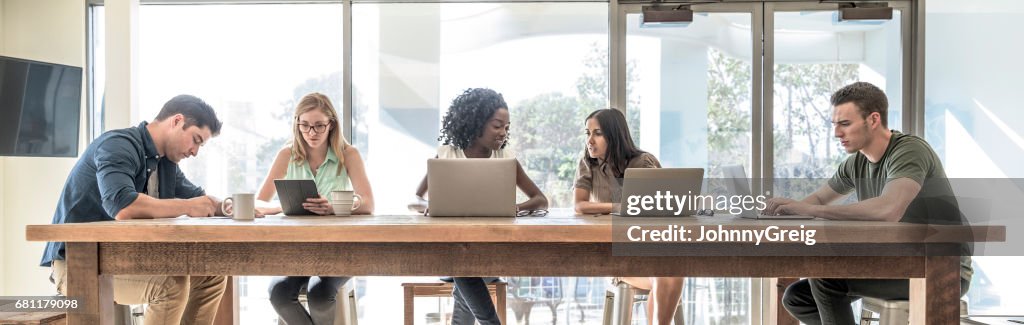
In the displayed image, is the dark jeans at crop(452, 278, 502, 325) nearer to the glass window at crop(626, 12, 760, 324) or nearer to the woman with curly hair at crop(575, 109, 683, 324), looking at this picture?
the woman with curly hair at crop(575, 109, 683, 324)

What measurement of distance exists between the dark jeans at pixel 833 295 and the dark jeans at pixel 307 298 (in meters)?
1.70

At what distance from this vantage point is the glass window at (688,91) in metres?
4.66

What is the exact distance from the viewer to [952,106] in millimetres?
4641

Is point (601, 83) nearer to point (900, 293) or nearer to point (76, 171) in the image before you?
point (900, 293)

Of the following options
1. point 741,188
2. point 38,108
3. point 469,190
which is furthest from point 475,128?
point 38,108

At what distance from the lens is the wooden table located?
2.19 m

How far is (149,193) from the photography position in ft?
9.68

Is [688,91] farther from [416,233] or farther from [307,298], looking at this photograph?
[416,233]

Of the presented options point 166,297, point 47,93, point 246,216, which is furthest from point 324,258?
point 47,93

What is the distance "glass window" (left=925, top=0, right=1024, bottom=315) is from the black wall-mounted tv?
4606 millimetres

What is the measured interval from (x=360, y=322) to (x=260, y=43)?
5.55ft

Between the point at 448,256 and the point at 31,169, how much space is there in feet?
11.3

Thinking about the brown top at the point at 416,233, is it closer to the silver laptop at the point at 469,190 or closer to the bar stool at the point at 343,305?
the silver laptop at the point at 469,190

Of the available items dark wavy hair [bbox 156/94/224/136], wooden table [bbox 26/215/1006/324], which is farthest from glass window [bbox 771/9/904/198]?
dark wavy hair [bbox 156/94/224/136]
